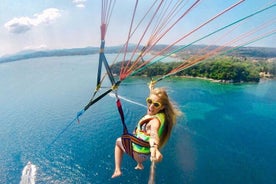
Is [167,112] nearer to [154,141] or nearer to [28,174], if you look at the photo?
[154,141]

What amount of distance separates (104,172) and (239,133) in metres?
9.25

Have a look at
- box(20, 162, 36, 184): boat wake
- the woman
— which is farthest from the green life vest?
box(20, 162, 36, 184): boat wake

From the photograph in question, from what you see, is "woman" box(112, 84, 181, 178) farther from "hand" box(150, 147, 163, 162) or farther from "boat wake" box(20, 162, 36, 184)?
"boat wake" box(20, 162, 36, 184)

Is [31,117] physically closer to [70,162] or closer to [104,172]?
[70,162]

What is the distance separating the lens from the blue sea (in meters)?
11.8

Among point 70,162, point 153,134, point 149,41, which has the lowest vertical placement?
point 70,162

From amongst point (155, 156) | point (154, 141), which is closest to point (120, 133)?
point (154, 141)

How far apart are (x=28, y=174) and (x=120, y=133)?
5.55 metres

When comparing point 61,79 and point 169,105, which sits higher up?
point 169,105

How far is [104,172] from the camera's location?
38.3ft

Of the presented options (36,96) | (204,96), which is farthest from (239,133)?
(36,96)

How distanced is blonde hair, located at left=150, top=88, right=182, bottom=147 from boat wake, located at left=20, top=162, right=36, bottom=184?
38.3 feet

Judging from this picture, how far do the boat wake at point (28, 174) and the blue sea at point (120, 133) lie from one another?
15 centimetres

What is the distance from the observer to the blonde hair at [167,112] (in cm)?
163
